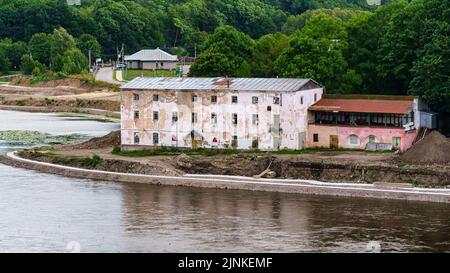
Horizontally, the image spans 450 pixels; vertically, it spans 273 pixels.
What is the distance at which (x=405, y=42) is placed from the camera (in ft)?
189

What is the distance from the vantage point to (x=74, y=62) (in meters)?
108

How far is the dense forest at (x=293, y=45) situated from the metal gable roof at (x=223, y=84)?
6.32 meters

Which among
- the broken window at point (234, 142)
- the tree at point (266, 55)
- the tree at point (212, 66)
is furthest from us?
the tree at point (212, 66)

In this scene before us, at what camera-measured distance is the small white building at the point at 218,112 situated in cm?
5106

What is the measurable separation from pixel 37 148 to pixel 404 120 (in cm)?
2038

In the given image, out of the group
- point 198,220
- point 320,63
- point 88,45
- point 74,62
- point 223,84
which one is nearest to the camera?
point 198,220

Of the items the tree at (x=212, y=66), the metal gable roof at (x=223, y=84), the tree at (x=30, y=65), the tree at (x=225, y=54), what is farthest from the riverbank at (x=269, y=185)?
the tree at (x=30, y=65)

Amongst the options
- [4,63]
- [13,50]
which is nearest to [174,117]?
[4,63]

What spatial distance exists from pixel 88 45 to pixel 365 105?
Answer: 66000mm

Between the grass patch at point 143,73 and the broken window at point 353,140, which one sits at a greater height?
the grass patch at point 143,73

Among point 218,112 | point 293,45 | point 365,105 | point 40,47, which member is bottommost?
point 218,112

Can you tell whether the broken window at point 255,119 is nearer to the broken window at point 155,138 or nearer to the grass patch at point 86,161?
the broken window at point 155,138

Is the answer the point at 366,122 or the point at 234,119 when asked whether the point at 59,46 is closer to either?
the point at 234,119

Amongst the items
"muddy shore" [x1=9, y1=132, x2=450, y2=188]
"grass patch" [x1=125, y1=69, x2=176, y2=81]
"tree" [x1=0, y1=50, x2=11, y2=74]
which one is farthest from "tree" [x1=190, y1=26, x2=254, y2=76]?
"tree" [x1=0, y1=50, x2=11, y2=74]
